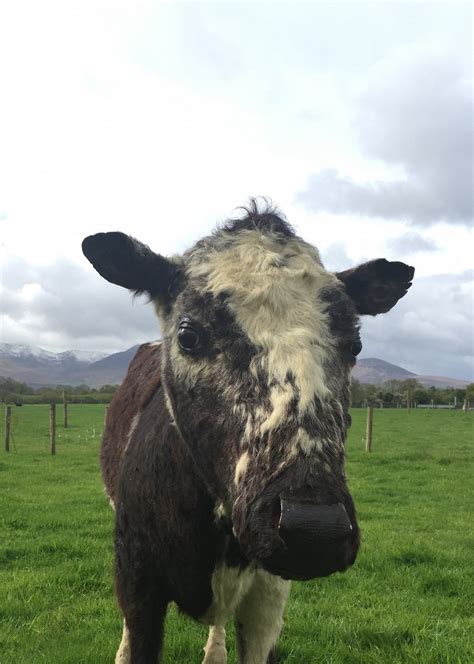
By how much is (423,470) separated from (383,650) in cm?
1320

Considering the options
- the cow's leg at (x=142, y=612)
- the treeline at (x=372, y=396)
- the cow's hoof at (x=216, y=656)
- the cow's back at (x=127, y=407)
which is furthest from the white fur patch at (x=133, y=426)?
the treeline at (x=372, y=396)

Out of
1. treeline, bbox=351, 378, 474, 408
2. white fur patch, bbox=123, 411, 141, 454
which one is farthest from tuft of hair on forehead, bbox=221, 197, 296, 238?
treeline, bbox=351, 378, 474, 408

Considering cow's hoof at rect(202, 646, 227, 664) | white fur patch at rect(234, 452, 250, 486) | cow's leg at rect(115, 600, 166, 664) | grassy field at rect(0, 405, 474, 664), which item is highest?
white fur patch at rect(234, 452, 250, 486)

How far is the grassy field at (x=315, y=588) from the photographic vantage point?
18.6 ft

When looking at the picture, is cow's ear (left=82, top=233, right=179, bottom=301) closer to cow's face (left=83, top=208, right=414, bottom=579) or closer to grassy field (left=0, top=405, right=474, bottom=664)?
cow's face (left=83, top=208, right=414, bottom=579)

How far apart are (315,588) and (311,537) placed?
19.8ft

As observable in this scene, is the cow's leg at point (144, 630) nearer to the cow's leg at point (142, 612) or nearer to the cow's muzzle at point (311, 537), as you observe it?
the cow's leg at point (142, 612)

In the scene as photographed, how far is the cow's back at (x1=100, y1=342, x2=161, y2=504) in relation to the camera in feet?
16.9

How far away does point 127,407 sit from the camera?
5.84 m

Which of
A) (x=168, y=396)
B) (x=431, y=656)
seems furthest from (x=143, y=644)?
(x=431, y=656)

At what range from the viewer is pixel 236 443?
271 cm

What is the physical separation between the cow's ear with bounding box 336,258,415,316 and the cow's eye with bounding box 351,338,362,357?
0.68m

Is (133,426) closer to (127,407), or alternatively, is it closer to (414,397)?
(127,407)

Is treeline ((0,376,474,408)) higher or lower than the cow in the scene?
lower
